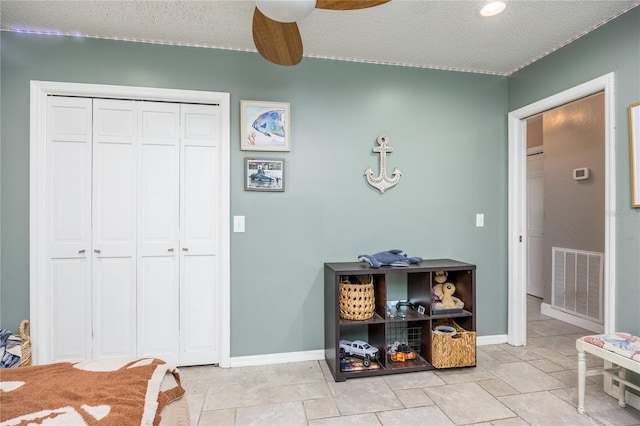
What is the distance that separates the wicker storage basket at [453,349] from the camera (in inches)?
96.0

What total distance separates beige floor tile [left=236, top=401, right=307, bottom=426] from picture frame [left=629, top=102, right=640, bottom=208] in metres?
2.46

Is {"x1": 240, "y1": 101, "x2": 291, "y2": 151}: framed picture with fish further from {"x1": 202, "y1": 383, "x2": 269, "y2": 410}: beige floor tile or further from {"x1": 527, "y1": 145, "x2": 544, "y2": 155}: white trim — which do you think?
{"x1": 527, "y1": 145, "x2": 544, "y2": 155}: white trim

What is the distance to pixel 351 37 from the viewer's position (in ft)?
7.74

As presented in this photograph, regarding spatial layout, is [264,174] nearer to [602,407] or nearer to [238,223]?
[238,223]

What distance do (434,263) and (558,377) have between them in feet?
3.88

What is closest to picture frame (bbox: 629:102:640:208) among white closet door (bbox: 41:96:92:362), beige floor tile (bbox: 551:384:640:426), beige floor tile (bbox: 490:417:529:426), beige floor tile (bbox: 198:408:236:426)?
beige floor tile (bbox: 551:384:640:426)

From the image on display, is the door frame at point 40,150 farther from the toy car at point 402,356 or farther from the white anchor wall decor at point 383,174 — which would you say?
the toy car at point 402,356

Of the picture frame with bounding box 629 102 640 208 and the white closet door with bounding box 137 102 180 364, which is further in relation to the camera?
the white closet door with bounding box 137 102 180 364

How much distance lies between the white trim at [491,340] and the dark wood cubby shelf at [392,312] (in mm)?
522

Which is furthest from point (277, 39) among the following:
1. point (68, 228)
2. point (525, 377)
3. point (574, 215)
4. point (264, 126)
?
point (574, 215)

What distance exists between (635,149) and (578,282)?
7.12 feet

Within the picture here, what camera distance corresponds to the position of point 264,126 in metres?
2.57

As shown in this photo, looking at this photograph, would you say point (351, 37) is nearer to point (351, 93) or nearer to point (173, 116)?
point (351, 93)

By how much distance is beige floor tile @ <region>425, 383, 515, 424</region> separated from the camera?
6.26ft
